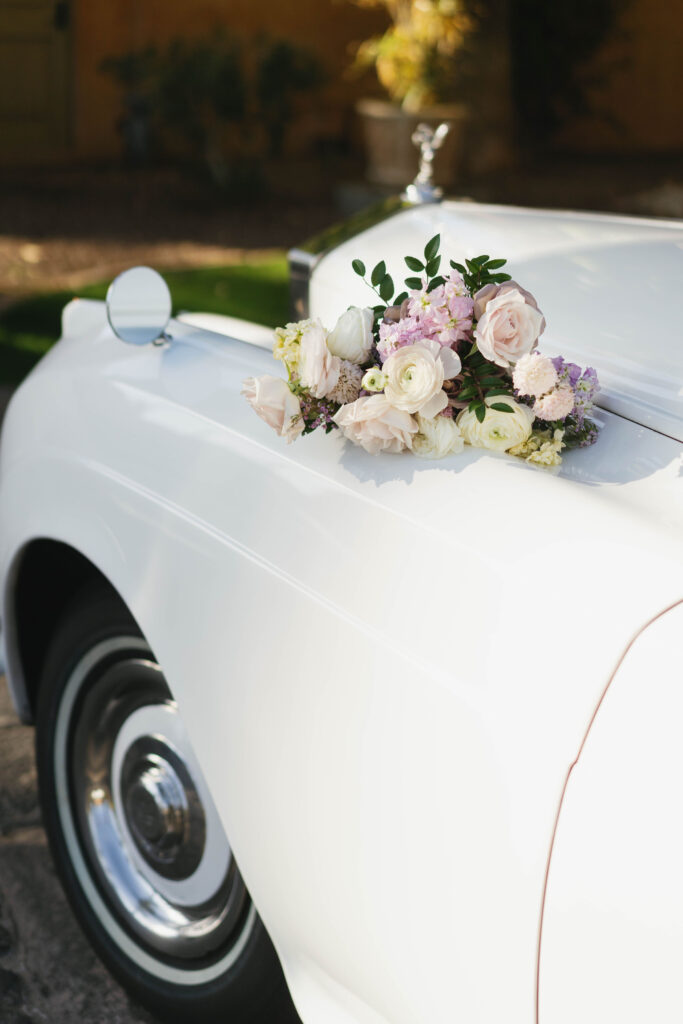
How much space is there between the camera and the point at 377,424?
141cm

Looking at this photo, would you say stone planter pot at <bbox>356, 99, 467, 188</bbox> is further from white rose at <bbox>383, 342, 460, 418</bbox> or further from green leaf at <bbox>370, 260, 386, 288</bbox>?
white rose at <bbox>383, 342, 460, 418</bbox>

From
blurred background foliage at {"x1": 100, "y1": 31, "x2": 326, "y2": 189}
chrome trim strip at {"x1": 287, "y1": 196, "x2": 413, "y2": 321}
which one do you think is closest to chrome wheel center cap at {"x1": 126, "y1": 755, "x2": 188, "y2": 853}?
chrome trim strip at {"x1": 287, "y1": 196, "x2": 413, "y2": 321}

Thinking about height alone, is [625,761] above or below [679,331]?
below

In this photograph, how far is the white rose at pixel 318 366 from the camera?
4.75 ft

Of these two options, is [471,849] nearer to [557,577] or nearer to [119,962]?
[557,577]

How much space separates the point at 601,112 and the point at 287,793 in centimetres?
1342

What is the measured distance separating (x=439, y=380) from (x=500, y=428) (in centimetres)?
9

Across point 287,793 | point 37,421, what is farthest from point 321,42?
point 287,793

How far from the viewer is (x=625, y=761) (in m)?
1.07

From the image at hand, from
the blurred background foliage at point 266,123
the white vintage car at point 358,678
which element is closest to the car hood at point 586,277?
the white vintage car at point 358,678

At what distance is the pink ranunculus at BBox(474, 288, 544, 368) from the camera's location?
55.3 inches

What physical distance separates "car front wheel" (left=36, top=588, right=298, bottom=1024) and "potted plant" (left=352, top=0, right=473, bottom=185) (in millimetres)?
8392

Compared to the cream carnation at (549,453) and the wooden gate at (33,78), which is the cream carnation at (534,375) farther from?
the wooden gate at (33,78)

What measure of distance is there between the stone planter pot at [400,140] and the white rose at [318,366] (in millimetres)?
8693
